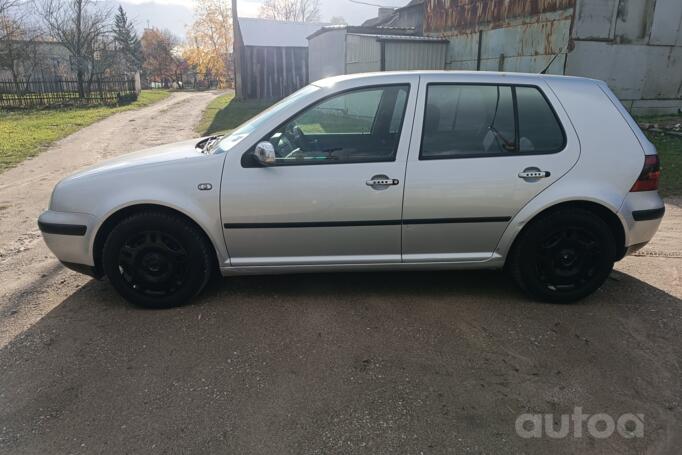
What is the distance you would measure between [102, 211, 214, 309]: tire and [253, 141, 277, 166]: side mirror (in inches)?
27.9

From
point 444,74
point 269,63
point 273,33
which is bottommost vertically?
point 444,74

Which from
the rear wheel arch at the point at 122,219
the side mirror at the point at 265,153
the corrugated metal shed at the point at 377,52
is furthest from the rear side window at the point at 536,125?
the corrugated metal shed at the point at 377,52

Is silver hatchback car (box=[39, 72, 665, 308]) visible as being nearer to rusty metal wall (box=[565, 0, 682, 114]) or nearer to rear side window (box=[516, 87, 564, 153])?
rear side window (box=[516, 87, 564, 153])

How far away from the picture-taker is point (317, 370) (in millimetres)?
2904

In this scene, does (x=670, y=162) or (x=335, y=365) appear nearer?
(x=335, y=365)

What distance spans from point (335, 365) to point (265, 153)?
58.2 inches

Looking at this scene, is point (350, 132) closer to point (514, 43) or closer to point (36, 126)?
point (514, 43)

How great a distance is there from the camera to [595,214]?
3.64 meters

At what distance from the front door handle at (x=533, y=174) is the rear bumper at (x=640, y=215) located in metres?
0.64

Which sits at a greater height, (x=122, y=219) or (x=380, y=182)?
(x=380, y=182)

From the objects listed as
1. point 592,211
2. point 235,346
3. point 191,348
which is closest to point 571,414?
point 592,211

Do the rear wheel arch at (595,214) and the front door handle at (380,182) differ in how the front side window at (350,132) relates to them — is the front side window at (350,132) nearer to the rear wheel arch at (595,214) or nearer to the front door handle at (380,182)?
the front door handle at (380,182)

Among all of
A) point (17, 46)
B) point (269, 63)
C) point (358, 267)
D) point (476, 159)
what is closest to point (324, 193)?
point (358, 267)
